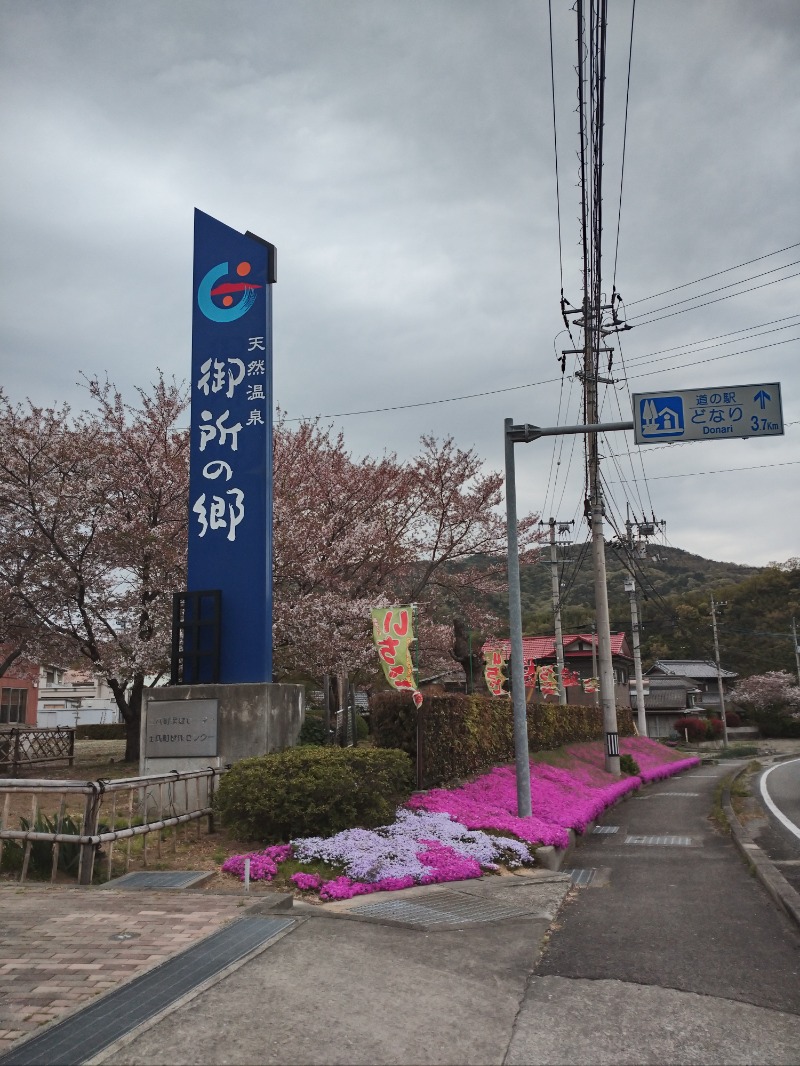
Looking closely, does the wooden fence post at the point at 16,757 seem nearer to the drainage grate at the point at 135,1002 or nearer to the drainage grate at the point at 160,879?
the drainage grate at the point at 160,879

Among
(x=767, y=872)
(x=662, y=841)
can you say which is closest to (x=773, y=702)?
(x=662, y=841)

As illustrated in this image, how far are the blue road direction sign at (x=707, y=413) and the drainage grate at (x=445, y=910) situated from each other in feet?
21.7

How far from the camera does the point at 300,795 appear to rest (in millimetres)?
9133

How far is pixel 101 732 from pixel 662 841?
125 feet

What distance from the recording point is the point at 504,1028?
177 inches

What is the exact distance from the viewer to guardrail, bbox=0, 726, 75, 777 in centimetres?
1770

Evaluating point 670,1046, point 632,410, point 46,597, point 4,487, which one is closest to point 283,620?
point 46,597

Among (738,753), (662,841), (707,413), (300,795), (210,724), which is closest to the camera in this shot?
(300,795)

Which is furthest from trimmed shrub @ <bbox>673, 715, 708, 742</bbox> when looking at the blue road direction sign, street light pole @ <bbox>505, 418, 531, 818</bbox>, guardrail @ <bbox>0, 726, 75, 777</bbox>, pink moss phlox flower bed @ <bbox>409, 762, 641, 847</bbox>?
the blue road direction sign

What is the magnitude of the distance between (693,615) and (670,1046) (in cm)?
7581

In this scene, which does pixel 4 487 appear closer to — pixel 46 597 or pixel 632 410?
pixel 46 597

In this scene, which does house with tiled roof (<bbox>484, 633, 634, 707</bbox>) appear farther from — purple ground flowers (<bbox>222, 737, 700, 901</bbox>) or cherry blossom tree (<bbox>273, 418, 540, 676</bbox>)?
purple ground flowers (<bbox>222, 737, 700, 901</bbox>)

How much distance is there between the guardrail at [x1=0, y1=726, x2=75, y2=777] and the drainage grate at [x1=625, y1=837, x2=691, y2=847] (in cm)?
1262

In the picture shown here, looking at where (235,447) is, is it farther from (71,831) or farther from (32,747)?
(32,747)
